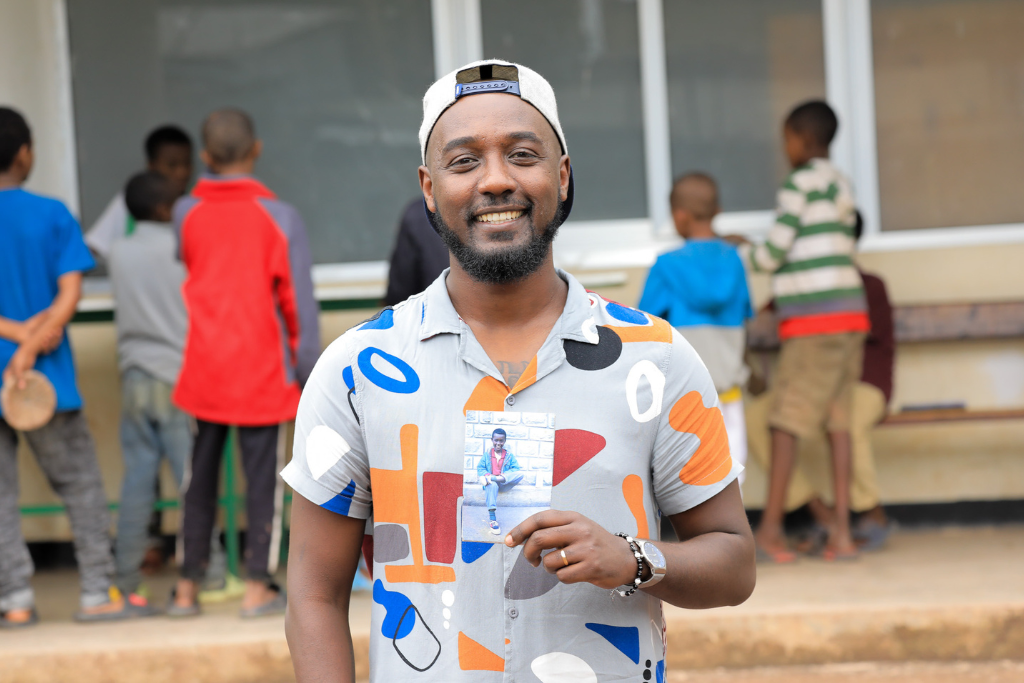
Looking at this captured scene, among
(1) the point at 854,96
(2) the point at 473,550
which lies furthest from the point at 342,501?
(1) the point at 854,96

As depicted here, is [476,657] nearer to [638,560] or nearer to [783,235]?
[638,560]

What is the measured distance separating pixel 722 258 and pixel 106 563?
8.88ft

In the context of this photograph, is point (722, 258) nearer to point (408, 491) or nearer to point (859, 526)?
point (859, 526)

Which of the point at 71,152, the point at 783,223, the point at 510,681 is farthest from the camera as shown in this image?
the point at 71,152

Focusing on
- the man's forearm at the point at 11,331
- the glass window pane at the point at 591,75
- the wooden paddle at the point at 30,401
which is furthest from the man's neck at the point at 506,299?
the glass window pane at the point at 591,75

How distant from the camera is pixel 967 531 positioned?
208 inches

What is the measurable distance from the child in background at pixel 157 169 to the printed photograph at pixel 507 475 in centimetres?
403

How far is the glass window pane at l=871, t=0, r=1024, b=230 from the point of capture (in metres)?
5.30

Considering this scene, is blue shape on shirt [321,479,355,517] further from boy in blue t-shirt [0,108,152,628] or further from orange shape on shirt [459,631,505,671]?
boy in blue t-shirt [0,108,152,628]

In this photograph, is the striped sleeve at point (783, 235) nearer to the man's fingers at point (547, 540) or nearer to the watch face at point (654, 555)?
the watch face at point (654, 555)

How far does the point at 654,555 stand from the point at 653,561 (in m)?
0.01

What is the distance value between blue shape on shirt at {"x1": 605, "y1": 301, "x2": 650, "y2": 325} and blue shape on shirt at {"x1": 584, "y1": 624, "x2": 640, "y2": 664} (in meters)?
0.47

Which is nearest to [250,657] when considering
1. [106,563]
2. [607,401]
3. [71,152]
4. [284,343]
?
[106,563]

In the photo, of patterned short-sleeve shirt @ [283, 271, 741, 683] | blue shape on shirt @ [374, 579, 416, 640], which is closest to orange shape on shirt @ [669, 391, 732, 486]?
patterned short-sleeve shirt @ [283, 271, 741, 683]
